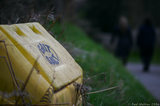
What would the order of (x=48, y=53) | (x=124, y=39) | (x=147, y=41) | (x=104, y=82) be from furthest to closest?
1. (x=124, y=39)
2. (x=147, y=41)
3. (x=104, y=82)
4. (x=48, y=53)

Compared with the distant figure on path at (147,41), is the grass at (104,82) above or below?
above

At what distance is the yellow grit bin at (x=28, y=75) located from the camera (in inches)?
96.5

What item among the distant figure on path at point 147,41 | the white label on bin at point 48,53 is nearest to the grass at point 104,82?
the white label on bin at point 48,53

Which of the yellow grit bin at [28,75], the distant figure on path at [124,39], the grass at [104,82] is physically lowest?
the distant figure on path at [124,39]

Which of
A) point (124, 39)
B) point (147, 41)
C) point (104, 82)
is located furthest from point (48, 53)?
point (124, 39)

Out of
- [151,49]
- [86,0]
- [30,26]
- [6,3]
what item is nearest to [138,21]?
[86,0]

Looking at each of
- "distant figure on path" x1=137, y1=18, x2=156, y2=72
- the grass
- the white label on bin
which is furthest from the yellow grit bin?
"distant figure on path" x1=137, y1=18, x2=156, y2=72

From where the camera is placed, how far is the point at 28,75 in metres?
2.42

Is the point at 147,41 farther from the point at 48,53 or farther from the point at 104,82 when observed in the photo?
the point at 48,53

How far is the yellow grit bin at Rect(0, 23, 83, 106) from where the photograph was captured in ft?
8.04

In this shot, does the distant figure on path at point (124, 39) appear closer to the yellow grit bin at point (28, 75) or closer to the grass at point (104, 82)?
the grass at point (104, 82)

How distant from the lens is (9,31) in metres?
2.63

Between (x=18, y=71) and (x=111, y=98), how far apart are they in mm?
2258

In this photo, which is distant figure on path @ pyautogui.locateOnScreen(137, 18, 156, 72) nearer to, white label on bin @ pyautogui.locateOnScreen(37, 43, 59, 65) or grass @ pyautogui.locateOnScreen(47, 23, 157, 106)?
grass @ pyautogui.locateOnScreen(47, 23, 157, 106)
